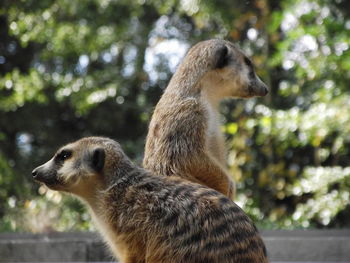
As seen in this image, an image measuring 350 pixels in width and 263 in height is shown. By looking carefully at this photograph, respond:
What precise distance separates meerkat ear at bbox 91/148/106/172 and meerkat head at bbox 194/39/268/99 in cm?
71

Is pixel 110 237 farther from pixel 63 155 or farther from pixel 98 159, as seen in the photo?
pixel 63 155

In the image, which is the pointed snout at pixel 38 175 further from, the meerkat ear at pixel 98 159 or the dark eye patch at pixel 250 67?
the dark eye patch at pixel 250 67

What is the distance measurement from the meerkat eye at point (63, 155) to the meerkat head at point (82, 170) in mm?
12

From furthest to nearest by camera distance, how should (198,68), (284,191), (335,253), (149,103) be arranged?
1. (149,103)
2. (284,191)
3. (335,253)
4. (198,68)

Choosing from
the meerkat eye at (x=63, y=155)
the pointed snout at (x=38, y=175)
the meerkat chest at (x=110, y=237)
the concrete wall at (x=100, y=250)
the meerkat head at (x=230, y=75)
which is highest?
the meerkat head at (x=230, y=75)

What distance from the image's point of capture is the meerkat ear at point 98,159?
3162 millimetres

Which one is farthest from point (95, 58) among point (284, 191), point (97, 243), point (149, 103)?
point (97, 243)

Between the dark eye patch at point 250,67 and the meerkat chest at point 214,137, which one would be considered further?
the dark eye patch at point 250,67

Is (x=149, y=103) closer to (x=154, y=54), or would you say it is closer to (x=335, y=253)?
(x=154, y=54)

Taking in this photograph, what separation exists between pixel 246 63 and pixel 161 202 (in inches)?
44.1

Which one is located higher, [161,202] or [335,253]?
[161,202]

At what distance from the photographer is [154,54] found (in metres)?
12.8

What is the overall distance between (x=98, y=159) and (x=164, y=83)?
9570 mm

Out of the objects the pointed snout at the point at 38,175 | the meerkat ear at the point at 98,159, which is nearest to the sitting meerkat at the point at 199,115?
the meerkat ear at the point at 98,159
